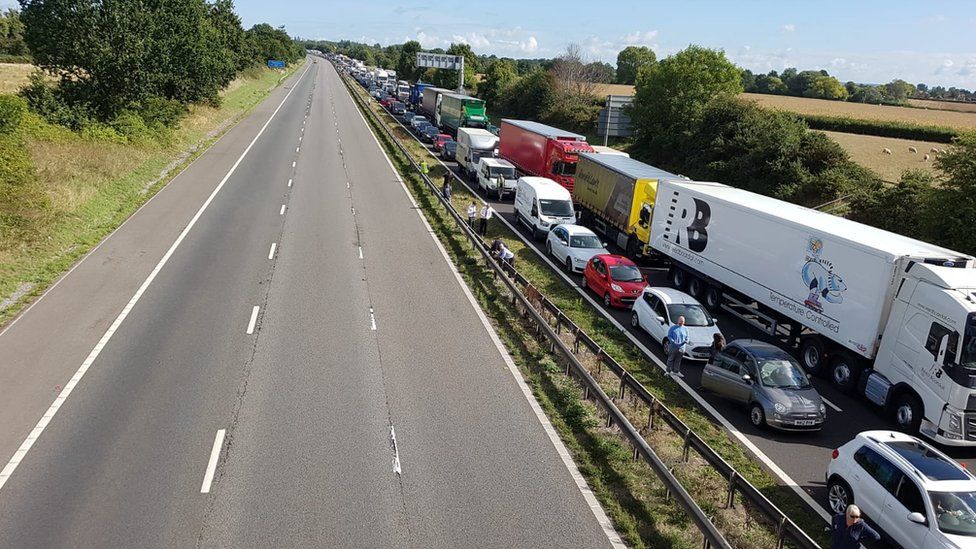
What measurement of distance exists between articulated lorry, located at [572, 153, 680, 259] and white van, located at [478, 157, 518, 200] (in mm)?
5017

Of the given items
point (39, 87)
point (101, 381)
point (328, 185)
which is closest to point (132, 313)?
point (101, 381)

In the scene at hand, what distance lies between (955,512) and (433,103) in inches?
2656

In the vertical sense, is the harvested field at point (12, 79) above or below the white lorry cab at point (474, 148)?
above

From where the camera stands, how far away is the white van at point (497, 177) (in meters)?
37.9

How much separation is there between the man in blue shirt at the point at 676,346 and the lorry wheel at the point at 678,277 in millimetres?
7994

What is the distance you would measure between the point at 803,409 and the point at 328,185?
28962 mm

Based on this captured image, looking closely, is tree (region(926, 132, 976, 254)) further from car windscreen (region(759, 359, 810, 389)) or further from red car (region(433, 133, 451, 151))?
red car (region(433, 133, 451, 151))

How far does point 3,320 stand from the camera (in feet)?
53.5

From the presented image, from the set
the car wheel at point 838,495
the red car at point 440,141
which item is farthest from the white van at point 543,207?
the red car at point 440,141

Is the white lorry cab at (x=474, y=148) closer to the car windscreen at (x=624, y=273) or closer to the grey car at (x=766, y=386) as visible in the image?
the car windscreen at (x=624, y=273)

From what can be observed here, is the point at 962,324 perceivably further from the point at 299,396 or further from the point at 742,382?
the point at 299,396

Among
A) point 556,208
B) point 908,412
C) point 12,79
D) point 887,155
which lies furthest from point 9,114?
point 887,155

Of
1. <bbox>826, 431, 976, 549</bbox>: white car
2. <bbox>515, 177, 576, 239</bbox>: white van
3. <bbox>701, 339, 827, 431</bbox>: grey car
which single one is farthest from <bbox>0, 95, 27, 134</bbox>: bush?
<bbox>826, 431, 976, 549</bbox>: white car

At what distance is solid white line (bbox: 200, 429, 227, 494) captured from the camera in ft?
33.2
